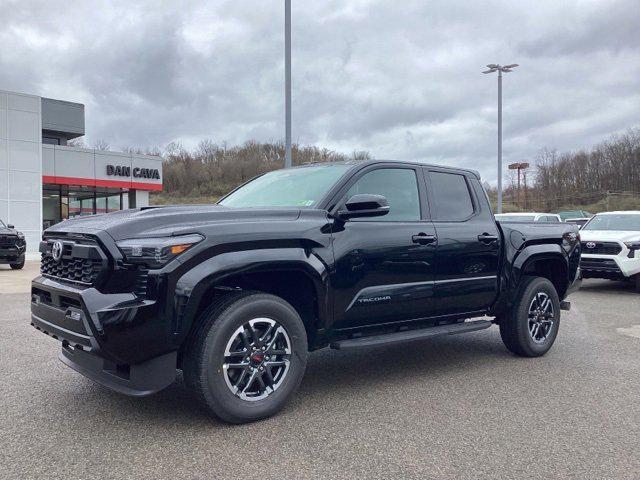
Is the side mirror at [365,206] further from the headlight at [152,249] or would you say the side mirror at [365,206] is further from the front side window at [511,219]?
the front side window at [511,219]

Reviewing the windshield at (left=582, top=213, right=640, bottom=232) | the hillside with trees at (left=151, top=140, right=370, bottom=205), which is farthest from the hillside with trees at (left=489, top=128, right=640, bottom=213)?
the windshield at (left=582, top=213, right=640, bottom=232)

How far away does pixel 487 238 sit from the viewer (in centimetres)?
550

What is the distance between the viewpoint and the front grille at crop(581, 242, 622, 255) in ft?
37.8

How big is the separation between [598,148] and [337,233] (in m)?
74.9

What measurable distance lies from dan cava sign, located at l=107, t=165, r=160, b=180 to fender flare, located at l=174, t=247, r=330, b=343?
3139cm

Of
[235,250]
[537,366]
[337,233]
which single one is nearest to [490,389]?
[537,366]

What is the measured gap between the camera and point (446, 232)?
5.16 meters

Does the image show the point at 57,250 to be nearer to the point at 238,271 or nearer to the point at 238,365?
the point at 238,271

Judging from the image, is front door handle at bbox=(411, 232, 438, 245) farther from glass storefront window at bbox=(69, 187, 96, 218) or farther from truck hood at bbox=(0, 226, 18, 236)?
glass storefront window at bbox=(69, 187, 96, 218)

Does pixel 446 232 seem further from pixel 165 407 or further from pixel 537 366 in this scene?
pixel 165 407

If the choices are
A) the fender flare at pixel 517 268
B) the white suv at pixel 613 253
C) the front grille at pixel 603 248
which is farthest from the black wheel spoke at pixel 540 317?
the front grille at pixel 603 248

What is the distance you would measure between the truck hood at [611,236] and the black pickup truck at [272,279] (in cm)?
695

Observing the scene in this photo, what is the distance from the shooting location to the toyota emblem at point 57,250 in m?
3.99

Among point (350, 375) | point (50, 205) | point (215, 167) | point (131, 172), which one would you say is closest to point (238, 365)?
point (350, 375)
